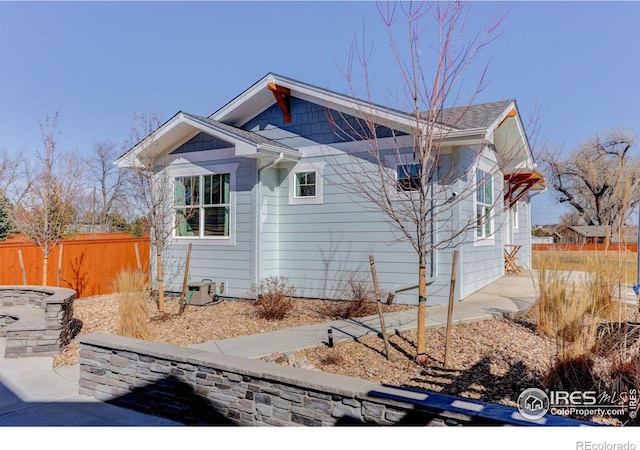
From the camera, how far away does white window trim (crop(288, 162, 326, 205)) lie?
877cm

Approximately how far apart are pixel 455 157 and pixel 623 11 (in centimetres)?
300

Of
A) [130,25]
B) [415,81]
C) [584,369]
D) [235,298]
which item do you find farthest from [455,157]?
[130,25]

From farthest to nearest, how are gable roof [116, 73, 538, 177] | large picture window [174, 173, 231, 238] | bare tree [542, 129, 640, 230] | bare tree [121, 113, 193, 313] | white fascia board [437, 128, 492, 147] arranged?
large picture window [174, 173, 231, 238], bare tree [121, 113, 193, 313], gable roof [116, 73, 538, 177], white fascia board [437, 128, 492, 147], bare tree [542, 129, 640, 230]

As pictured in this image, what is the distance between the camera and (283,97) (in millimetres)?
9156

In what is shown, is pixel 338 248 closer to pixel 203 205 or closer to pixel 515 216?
pixel 203 205

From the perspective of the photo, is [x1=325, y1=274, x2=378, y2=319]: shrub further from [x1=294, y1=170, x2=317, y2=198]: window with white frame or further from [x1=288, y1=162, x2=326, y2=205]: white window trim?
[x1=294, y1=170, x2=317, y2=198]: window with white frame

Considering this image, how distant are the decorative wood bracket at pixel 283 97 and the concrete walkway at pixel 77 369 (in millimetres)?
4911

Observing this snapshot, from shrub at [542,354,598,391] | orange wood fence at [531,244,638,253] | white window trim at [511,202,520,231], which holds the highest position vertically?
white window trim at [511,202,520,231]

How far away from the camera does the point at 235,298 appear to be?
8992mm

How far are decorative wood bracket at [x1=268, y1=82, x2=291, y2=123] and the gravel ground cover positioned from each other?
14.2 ft

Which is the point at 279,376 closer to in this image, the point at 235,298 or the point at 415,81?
the point at 415,81

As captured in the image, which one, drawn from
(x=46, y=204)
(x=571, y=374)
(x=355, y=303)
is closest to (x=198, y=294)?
(x=355, y=303)

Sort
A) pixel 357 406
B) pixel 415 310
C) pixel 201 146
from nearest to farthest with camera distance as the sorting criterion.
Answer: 1. pixel 357 406
2. pixel 415 310
3. pixel 201 146

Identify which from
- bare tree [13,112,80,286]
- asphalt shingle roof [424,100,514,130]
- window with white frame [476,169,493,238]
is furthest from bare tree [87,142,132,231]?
asphalt shingle roof [424,100,514,130]
